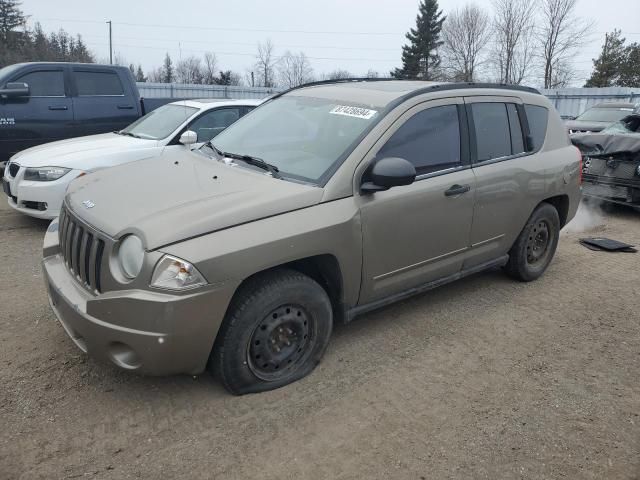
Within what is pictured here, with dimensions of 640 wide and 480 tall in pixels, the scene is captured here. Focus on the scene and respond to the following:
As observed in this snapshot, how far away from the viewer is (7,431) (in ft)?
9.05

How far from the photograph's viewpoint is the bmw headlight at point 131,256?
2.73 metres

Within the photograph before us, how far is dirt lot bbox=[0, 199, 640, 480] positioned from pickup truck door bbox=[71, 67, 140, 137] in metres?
5.33

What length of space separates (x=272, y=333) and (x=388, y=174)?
1197mm

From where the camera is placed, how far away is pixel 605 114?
1368 centimetres

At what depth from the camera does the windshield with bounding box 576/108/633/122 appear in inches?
522

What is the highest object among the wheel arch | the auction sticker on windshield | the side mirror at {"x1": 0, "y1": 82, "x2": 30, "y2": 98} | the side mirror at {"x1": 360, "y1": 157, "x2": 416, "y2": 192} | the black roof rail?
the black roof rail

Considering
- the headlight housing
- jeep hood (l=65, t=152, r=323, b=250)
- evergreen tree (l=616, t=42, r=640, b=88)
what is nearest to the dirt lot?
the headlight housing

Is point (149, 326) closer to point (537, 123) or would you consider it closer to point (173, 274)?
point (173, 274)

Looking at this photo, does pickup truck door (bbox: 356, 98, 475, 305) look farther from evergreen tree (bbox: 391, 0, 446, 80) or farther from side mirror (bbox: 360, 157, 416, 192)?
evergreen tree (bbox: 391, 0, 446, 80)

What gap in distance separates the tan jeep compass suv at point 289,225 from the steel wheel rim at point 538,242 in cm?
40

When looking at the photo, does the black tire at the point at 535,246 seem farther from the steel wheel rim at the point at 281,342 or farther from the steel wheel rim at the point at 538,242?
the steel wheel rim at the point at 281,342

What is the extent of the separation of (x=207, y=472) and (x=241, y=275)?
984mm

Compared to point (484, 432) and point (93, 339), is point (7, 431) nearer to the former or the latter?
point (93, 339)

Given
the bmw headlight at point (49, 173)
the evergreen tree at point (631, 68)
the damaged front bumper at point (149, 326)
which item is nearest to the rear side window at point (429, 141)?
the damaged front bumper at point (149, 326)
